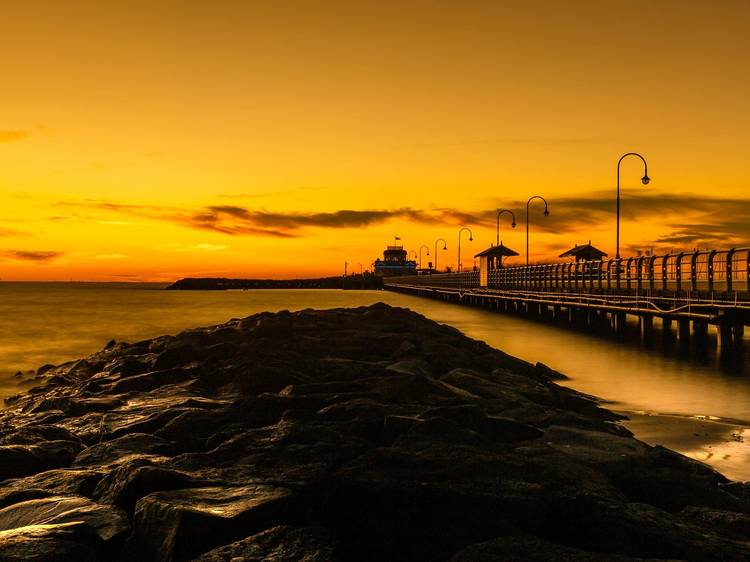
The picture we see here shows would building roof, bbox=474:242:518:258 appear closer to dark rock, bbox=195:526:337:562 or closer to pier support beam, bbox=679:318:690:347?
pier support beam, bbox=679:318:690:347

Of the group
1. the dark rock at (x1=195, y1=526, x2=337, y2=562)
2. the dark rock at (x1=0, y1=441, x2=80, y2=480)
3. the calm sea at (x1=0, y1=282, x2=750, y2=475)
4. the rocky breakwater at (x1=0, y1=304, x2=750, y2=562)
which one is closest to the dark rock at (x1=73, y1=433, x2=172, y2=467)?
the rocky breakwater at (x1=0, y1=304, x2=750, y2=562)

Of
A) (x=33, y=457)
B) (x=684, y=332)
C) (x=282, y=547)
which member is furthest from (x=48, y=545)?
(x=684, y=332)

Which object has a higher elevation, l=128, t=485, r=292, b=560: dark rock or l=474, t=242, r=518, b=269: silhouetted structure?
l=474, t=242, r=518, b=269: silhouetted structure

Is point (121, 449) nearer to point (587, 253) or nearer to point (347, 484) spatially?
point (347, 484)

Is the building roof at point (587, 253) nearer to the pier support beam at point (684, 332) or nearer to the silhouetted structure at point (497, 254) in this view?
the silhouetted structure at point (497, 254)

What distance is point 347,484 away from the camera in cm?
583

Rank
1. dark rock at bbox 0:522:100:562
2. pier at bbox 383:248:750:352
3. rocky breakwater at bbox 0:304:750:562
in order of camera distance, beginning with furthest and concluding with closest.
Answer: pier at bbox 383:248:750:352, rocky breakwater at bbox 0:304:750:562, dark rock at bbox 0:522:100:562

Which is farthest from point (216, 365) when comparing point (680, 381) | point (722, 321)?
point (722, 321)

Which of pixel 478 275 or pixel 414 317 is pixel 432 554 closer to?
pixel 414 317

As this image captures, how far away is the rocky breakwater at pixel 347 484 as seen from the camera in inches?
201

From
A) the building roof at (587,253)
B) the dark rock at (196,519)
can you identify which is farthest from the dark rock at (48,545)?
the building roof at (587,253)

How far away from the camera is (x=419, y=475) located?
6.08 metres

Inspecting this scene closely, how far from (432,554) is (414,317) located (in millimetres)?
18164

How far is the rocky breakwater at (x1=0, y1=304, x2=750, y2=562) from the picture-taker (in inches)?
201
